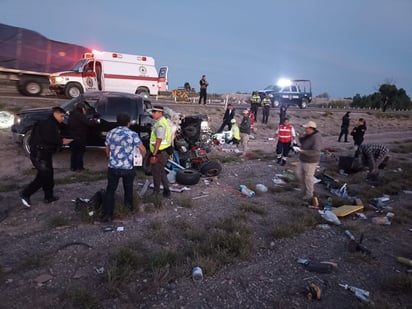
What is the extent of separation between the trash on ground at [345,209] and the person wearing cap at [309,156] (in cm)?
67

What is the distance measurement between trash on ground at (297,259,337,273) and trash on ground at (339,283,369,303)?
0.27 meters

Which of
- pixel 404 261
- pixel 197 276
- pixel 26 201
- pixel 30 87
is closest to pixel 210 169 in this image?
pixel 26 201

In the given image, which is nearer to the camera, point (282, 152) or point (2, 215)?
point (2, 215)

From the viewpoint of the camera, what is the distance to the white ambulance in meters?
14.8

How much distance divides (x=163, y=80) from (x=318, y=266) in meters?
15.5

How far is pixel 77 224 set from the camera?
506 cm

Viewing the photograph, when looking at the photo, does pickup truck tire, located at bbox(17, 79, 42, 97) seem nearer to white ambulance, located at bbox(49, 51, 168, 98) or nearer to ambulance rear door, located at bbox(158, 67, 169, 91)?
white ambulance, located at bbox(49, 51, 168, 98)

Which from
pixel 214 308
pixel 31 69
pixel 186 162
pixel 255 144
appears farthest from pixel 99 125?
pixel 31 69

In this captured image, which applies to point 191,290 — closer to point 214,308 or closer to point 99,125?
point 214,308

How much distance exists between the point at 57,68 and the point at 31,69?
1570 millimetres

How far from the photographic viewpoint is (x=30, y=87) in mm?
16453

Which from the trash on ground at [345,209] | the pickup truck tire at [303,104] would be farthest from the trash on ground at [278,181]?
the pickup truck tire at [303,104]

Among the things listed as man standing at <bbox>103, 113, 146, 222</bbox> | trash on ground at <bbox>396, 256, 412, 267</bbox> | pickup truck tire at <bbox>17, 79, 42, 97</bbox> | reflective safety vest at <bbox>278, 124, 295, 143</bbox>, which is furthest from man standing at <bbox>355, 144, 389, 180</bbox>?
pickup truck tire at <bbox>17, 79, 42, 97</bbox>

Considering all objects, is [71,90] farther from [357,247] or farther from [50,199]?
[357,247]
